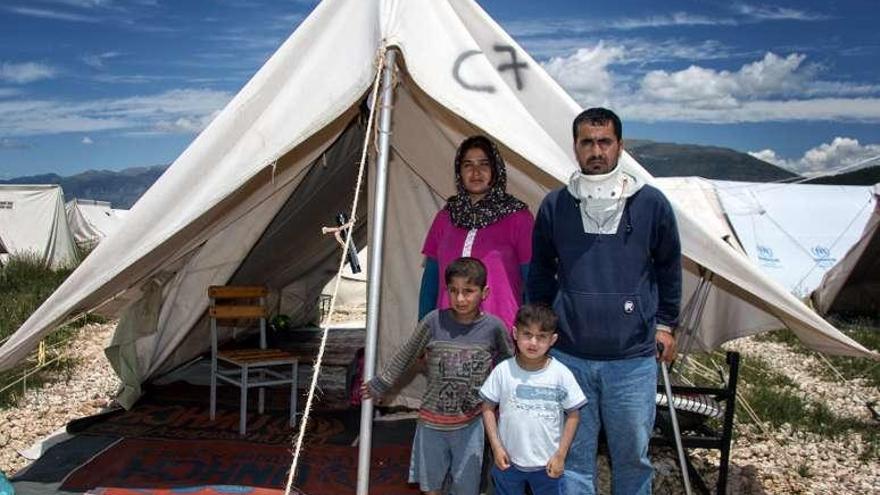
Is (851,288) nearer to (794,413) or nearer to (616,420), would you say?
(794,413)

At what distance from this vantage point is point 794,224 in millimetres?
12609

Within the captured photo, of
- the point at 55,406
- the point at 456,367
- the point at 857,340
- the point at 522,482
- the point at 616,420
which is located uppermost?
the point at 456,367

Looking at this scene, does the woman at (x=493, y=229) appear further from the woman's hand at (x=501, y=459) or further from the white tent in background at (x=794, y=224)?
the white tent in background at (x=794, y=224)

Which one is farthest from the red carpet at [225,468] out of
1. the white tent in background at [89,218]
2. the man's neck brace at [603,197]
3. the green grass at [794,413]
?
the white tent in background at [89,218]

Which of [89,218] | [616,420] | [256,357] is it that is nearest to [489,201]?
[616,420]

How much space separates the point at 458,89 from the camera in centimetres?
276

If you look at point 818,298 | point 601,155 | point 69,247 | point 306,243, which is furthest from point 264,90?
point 69,247

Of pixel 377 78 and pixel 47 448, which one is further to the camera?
pixel 47 448

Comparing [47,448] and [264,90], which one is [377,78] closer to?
[264,90]

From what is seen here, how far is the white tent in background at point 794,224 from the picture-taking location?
11739 mm

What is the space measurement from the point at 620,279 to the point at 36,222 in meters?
16.9

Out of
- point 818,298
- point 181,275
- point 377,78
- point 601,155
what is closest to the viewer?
point 601,155

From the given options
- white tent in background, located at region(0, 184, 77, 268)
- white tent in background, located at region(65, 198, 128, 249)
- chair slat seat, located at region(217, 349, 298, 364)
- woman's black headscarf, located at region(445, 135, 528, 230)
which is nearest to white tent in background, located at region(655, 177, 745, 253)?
chair slat seat, located at region(217, 349, 298, 364)

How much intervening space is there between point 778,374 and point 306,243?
3.81 m
